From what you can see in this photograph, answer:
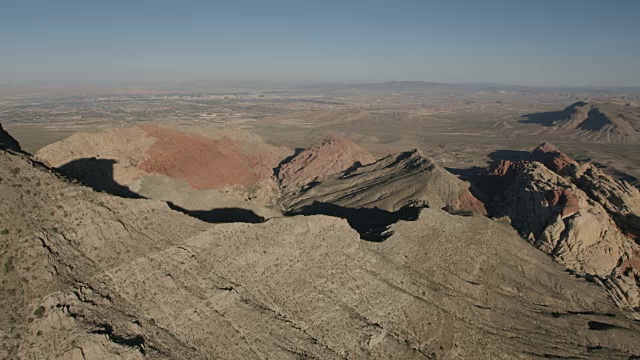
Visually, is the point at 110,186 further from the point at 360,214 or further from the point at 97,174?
the point at 360,214

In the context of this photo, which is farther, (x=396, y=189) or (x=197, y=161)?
(x=197, y=161)

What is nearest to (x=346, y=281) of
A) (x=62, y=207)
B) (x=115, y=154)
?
(x=62, y=207)

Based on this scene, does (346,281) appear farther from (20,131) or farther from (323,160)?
(20,131)

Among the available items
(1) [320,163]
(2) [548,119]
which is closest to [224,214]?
(1) [320,163]

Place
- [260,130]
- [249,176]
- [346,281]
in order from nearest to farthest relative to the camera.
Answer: [346,281] < [249,176] < [260,130]

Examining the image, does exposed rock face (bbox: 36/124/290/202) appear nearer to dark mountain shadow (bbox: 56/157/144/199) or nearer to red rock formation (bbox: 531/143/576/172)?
dark mountain shadow (bbox: 56/157/144/199)

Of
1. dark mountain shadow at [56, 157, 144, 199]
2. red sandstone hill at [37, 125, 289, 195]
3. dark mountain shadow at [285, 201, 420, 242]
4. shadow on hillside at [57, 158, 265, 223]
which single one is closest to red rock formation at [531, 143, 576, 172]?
dark mountain shadow at [285, 201, 420, 242]

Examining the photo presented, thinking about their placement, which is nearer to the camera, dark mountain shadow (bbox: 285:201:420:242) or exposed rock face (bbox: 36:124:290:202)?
exposed rock face (bbox: 36:124:290:202)
